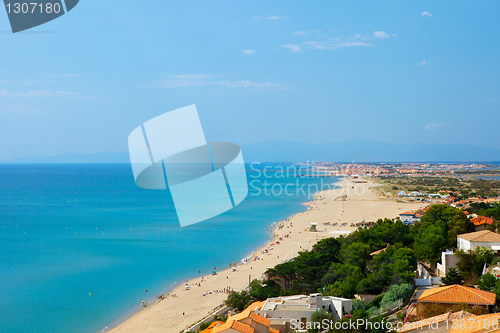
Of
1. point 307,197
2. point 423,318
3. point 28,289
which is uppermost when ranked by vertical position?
point 423,318

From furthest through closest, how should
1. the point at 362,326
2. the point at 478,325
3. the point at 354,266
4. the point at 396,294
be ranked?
the point at 354,266 < the point at 396,294 < the point at 362,326 < the point at 478,325

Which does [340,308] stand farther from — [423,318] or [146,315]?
[146,315]

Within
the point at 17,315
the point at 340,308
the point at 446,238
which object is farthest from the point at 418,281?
the point at 17,315

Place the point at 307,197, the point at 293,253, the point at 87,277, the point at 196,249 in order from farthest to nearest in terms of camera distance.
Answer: the point at 307,197 < the point at 196,249 < the point at 293,253 < the point at 87,277

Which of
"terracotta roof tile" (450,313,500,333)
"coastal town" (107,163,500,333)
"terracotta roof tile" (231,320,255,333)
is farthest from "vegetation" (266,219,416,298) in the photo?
"terracotta roof tile" (450,313,500,333)

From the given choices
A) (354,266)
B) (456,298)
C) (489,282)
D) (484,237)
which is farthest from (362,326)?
(484,237)

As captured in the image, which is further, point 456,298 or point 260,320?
point 260,320

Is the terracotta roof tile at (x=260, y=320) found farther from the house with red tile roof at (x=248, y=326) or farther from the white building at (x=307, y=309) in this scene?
the white building at (x=307, y=309)

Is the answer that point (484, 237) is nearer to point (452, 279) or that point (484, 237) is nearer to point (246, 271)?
point (452, 279)

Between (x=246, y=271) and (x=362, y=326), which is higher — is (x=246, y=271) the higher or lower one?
the lower one
